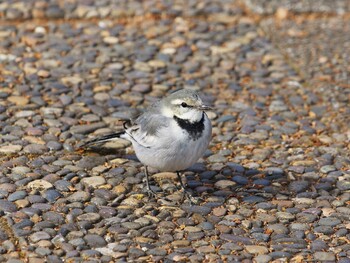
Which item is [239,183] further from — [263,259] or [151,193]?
[263,259]

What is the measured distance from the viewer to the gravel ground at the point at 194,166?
5465mm

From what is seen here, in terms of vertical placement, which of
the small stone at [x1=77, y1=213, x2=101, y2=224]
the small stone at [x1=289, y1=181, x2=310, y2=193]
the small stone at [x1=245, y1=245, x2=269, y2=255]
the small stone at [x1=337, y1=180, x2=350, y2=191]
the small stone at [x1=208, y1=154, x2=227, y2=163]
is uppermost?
the small stone at [x1=77, y1=213, x2=101, y2=224]

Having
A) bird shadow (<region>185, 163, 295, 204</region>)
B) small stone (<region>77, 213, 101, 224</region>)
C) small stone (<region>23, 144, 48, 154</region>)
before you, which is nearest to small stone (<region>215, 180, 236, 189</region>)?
bird shadow (<region>185, 163, 295, 204</region>)

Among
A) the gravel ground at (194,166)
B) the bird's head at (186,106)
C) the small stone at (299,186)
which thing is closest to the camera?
the gravel ground at (194,166)

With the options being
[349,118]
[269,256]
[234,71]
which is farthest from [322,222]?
[234,71]

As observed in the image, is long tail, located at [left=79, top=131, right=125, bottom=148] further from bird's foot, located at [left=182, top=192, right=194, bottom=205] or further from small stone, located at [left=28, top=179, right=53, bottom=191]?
bird's foot, located at [left=182, top=192, right=194, bottom=205]

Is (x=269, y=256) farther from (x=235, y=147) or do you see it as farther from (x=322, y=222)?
(x=235, y=147)

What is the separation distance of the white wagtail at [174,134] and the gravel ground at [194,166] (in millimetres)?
314

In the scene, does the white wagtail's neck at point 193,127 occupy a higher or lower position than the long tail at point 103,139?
higher

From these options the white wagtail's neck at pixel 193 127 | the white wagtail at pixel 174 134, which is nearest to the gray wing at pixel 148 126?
the white wagtail at pixel 174 134

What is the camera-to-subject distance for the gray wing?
238 inches

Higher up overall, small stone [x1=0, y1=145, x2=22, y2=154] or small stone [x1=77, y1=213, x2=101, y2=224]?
small stone [x1=0, y1=145, x2=22, y2=154]

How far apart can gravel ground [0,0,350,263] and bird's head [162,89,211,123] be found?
2.11ft

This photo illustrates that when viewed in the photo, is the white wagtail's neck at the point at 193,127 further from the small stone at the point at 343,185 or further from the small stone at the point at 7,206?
the small stone at the point at 7,206
